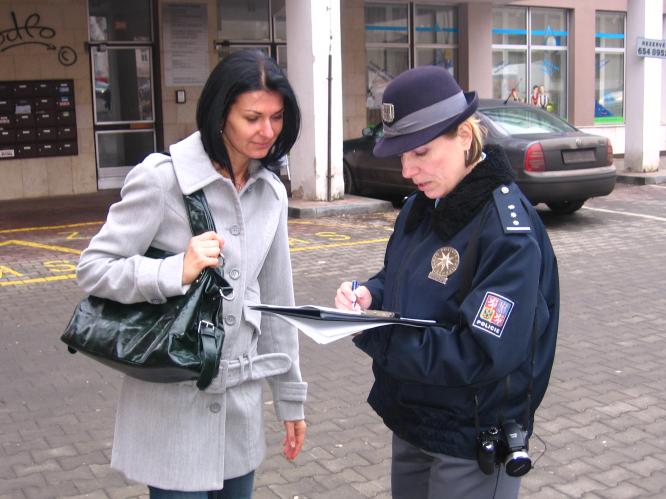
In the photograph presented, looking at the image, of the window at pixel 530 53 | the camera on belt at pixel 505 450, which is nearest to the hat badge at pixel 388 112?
the camera on belt at pixel 505 450

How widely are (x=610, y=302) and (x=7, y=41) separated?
10943 mm

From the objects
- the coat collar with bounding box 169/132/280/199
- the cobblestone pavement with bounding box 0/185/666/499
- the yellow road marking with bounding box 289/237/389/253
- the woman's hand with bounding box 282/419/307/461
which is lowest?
the cobblestone pavement with bounding box 0/185/666/499

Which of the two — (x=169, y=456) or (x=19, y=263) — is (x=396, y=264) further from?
(x=19, y=263)

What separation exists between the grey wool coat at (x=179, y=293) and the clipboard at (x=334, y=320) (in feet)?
0.80

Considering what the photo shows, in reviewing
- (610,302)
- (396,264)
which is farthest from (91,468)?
(610,302)

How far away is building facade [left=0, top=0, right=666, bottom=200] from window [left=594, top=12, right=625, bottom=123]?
7.76 feet

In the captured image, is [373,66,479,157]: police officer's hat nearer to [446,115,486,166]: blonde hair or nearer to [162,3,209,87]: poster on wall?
[446,115,486,166]: blonde hair

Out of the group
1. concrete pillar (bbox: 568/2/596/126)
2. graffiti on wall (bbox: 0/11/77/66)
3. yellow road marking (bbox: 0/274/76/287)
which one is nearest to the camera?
yellow road marking (bbox: 0/274/76/287)

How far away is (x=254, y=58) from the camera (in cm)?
241

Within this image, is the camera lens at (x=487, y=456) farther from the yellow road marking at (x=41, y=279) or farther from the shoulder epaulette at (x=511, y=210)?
the yellow road marking at (x=41, y=279)

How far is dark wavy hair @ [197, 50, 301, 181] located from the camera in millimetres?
2377

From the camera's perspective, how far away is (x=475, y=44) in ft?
62.5

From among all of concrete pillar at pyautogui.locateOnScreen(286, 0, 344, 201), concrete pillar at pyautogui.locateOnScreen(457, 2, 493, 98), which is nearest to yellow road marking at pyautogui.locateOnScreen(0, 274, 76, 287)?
concrete pillar at pyautogui.locateOnScreen(286, 0, 344, 201)

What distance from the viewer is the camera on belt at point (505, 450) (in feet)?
7.19
